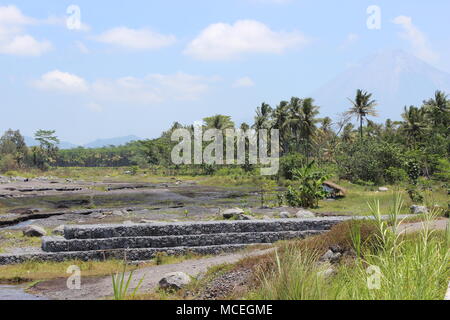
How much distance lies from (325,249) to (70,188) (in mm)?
48118

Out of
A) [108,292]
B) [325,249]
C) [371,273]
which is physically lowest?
[108,292]

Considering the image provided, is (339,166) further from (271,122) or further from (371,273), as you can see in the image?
(371,273)

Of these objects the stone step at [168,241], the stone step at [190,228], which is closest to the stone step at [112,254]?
the stone step at [168,241]

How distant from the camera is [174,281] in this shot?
42.4 feet

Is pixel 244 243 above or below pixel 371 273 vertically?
below

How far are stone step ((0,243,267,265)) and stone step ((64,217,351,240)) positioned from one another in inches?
32.0

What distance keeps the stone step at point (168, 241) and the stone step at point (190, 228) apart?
1.02 feet

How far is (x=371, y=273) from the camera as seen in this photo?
24.1 ft

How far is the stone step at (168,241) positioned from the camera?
60.0ft

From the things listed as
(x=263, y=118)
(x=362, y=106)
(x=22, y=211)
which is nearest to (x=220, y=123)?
(x=263, y=118)

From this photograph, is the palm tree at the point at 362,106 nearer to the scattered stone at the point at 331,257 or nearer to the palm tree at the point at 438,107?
the palm tree at the point at 438,107

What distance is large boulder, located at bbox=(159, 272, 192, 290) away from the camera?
42.1 feet
